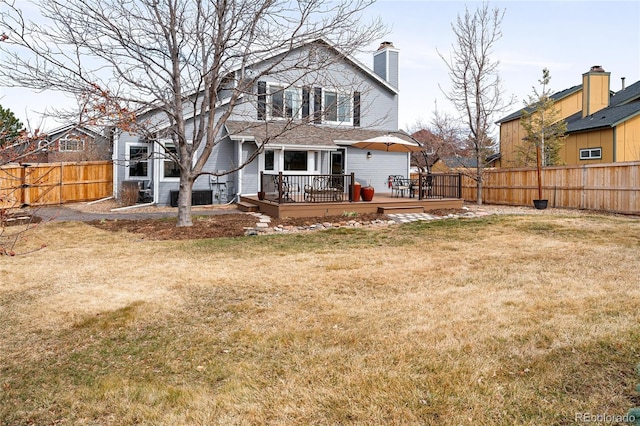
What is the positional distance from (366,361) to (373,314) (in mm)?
1159

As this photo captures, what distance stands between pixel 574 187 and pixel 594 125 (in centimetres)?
784

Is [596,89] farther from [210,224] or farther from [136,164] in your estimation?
[136,164]

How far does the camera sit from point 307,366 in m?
3.33

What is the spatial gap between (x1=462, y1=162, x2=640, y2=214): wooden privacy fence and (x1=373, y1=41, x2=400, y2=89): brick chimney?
6.28m

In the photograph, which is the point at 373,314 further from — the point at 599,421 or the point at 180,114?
the point at 180,114

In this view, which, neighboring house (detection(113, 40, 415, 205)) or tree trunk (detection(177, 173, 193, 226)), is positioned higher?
neighboring house (detection(113, 40, 415, 205))

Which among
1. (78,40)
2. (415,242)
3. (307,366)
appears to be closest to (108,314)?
(307,366)

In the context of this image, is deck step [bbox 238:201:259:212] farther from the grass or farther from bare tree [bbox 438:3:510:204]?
bare tree [bbox 438:3:510:204]

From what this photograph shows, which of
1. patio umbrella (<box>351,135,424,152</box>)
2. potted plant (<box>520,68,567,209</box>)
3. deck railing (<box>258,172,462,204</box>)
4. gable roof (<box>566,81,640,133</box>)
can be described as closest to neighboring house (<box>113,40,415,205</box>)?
patio umbrella (<box>351,135,424,152</box>)

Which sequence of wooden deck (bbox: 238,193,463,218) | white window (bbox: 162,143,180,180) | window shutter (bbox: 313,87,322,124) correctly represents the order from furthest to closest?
white window (bbox: 162,143,180,180)
wooden deck (bbox: 238,193,463,218)
window shutter (bbox: 313,87,322,124)

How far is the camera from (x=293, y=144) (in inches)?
642

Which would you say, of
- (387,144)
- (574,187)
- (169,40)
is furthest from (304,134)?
(574,187)

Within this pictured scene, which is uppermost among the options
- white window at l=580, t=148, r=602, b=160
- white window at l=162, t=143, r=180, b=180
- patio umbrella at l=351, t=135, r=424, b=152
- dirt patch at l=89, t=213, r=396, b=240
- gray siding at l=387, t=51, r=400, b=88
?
gray siding at l=387, t=51, r=400, b=88

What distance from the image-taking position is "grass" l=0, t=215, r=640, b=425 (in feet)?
9.09
